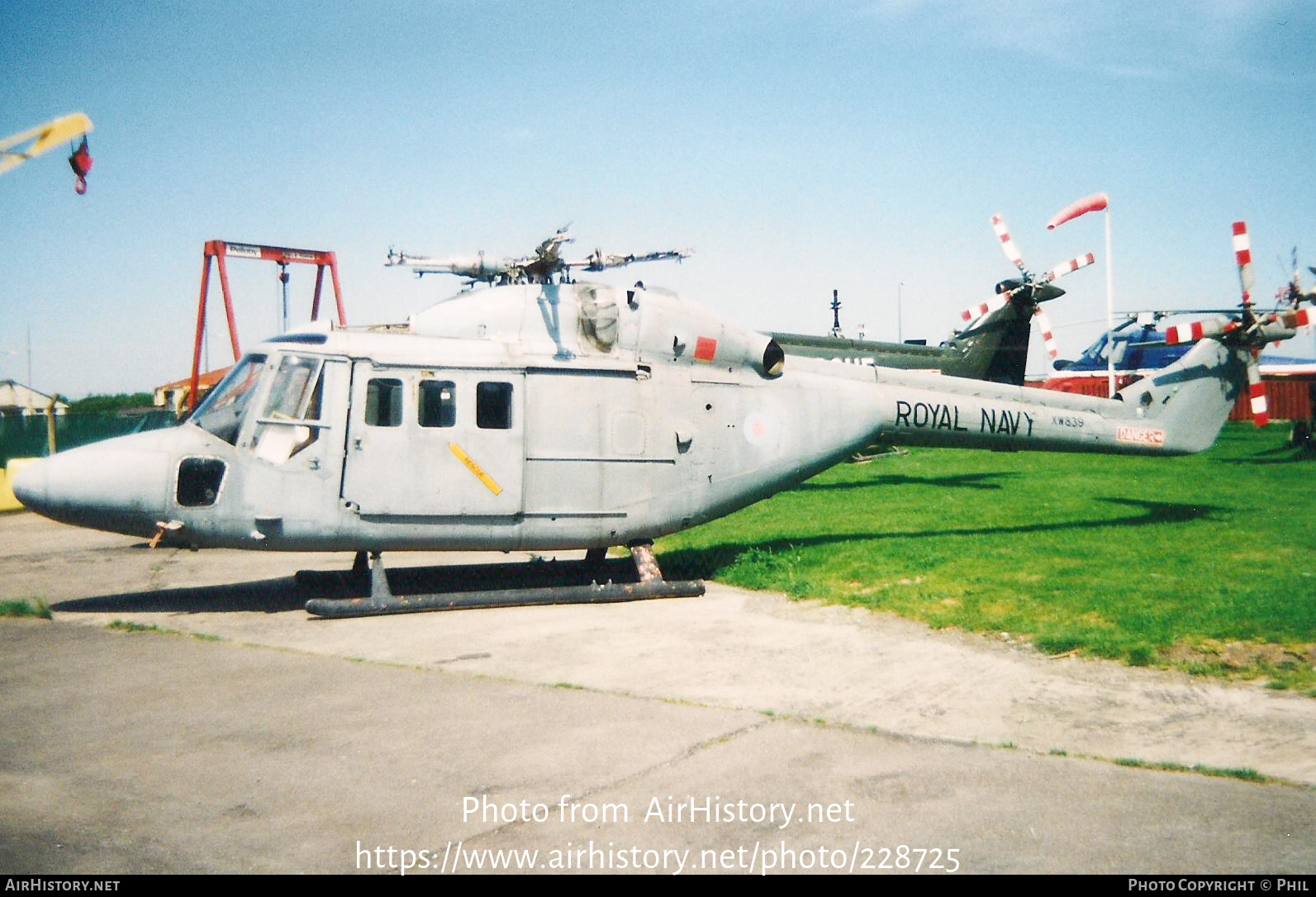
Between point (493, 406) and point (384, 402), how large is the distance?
3.33 feet

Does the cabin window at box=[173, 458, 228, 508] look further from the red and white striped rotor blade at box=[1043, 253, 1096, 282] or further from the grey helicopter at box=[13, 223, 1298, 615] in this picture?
the red and white striped rotor blade at box=[1043, 253, 1096, 282]

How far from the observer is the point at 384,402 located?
8.66m

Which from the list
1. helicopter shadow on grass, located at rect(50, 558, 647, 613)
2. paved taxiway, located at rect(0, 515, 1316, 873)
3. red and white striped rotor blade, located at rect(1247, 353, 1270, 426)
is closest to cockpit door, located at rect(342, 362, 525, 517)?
paved taxiway, located at rect(0, 515, 1316, 873)

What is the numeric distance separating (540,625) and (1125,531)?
25.6 feet

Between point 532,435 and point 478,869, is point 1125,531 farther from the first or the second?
point 478,869

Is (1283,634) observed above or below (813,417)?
below

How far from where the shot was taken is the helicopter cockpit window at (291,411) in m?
8.37

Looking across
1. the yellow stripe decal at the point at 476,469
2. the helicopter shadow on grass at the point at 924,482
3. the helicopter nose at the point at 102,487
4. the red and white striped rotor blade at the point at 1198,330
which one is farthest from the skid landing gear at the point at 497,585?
the helicopter shadow on grass at the point at 924,482

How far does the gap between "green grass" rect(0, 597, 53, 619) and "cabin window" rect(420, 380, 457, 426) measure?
3904 mm

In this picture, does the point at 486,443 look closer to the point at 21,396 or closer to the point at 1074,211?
the point at 1074,211

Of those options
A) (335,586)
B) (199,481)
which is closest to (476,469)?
(335,586)
